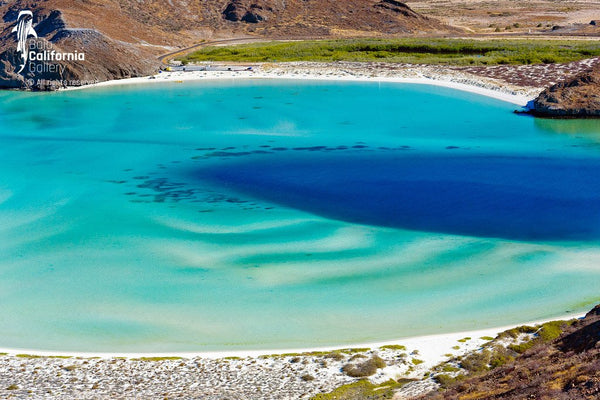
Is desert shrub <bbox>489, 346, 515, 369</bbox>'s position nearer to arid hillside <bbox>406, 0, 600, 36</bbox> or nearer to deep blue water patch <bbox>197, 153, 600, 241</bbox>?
deep blue water patch <bbox>197, 153, 600, 241</bbox>

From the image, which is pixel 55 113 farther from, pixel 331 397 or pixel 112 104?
pixel 331 397

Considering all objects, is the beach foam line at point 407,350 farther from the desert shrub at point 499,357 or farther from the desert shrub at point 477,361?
the desert shrub at point 499,357

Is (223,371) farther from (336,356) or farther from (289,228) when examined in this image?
(289,228)

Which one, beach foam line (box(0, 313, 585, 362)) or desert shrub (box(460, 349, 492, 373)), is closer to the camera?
desert shrub (box(460, 349, 492, 373))

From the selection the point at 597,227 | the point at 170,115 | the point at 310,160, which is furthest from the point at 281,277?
the point at 170,115

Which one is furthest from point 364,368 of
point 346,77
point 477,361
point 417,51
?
point 417,51

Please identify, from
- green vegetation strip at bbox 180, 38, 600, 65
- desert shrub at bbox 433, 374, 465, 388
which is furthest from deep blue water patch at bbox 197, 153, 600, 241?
green vegetation strip at bbox 180, 38, 600, 65
